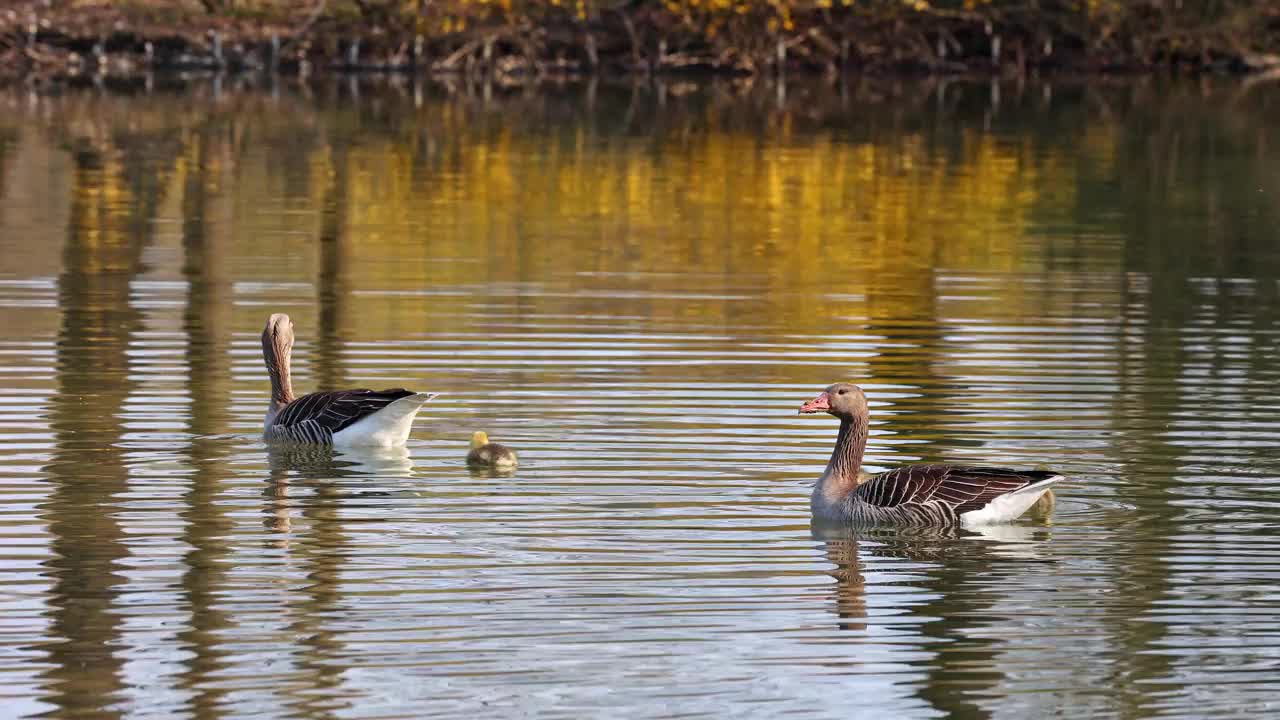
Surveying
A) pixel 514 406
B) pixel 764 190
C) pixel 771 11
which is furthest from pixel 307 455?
pixel 771 11

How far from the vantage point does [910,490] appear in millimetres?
12570

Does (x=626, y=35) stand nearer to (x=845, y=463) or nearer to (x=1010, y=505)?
(x=845, y=463)

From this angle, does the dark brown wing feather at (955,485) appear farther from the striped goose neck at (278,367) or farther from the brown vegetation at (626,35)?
the brown vegetation at (626,35)

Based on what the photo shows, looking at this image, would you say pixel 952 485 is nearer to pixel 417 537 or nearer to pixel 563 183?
pixel 417 537

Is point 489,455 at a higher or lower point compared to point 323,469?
higher

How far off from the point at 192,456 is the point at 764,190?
24.0 m

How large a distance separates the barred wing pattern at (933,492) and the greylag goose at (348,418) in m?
3.17

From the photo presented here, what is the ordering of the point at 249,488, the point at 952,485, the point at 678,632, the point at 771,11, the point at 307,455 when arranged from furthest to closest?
the point at 771,11 → the point at 307,455 → the point at 249,488 → the point at 952,485 → the point at 678,632

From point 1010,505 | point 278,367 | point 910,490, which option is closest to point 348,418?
point 278,367

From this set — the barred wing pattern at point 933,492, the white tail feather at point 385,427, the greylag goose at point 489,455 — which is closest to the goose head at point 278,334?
the white tail feather at point 385,427

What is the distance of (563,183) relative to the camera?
38.9 metres

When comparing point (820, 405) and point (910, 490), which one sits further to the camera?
point (820, 405)

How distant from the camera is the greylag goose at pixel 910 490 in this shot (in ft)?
40.8

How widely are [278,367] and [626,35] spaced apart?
213 ft
